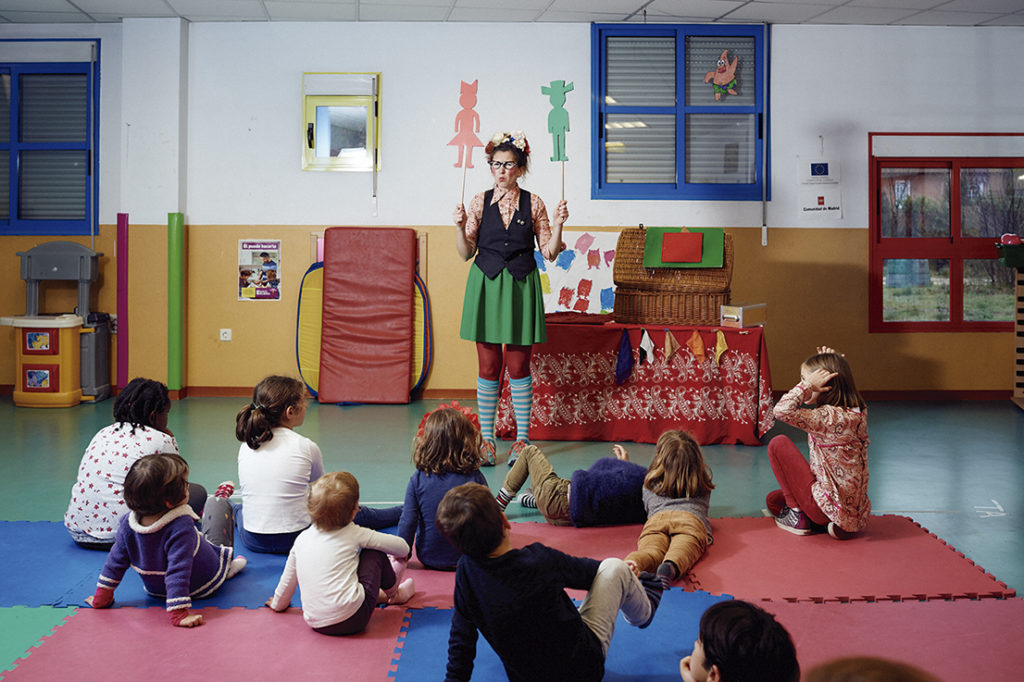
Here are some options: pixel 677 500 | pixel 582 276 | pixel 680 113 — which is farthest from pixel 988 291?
pixel 677 500

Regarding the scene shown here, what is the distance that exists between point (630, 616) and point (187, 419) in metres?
4.51

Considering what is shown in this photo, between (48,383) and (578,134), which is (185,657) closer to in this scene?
(48,383)

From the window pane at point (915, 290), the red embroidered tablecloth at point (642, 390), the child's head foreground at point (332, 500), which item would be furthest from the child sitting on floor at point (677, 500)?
the window pane at point (915, 290)

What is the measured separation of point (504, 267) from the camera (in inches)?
196

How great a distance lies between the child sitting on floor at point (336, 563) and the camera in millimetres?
2586

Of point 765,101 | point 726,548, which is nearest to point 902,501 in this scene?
point 726,548

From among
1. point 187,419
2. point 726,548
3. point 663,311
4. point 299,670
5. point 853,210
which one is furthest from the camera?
point 853,210

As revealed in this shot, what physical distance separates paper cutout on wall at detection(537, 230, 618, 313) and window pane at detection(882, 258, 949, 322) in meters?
2.32

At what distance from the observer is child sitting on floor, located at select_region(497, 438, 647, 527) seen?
367 cm

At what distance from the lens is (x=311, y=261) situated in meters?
7.19

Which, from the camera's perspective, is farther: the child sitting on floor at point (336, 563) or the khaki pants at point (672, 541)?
the khaki pants at point (672, 541)

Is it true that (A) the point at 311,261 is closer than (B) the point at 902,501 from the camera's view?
No

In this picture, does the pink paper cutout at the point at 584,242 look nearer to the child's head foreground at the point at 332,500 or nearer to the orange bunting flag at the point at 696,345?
the orange bunting flag at the point at 696,345

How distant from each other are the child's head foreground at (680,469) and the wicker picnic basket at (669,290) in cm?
221
